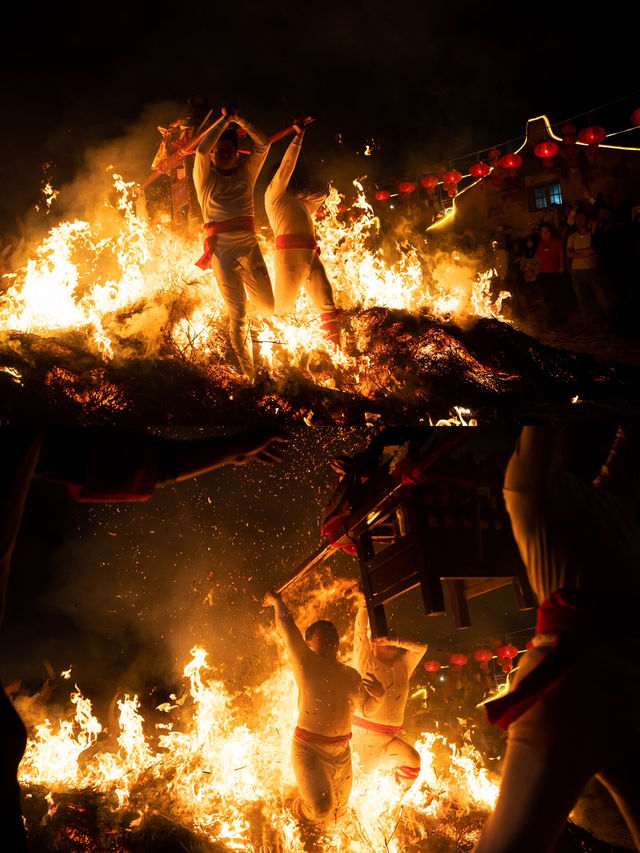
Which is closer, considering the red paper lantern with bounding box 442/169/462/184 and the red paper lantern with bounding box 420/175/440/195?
the red paper lantern with bounding box 420/175/440/195

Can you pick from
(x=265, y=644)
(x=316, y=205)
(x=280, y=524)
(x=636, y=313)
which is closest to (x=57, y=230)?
(x=316, y=205)

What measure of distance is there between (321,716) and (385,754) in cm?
78

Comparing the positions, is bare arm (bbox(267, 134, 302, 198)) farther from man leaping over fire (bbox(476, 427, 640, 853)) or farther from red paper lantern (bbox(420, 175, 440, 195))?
red paper lantern (bbox(420, 175, 440, 195))

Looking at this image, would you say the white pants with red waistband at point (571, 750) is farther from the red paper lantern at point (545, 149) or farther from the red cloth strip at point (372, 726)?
the red paper lantern at point (545, 149)

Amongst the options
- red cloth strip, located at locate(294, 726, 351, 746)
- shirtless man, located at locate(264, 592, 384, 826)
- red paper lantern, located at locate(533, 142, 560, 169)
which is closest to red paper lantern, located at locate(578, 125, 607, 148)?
red paper lantern, located at locate(533, 142, 560, 169)

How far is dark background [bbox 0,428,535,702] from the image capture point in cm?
369

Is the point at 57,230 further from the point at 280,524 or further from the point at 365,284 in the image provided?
the point at 280,524

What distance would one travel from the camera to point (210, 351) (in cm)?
587

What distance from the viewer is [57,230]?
6422 millimetres

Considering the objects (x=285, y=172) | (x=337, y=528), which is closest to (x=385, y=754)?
(x=337, y=528)

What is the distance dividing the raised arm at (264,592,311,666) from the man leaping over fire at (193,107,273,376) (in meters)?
2.23

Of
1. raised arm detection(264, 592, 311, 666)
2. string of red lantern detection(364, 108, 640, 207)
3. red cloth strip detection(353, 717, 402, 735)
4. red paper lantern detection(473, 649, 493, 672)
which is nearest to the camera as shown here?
raised arm detection(264, 592, 311, 666)

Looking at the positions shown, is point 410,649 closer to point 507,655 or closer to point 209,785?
point 507,655

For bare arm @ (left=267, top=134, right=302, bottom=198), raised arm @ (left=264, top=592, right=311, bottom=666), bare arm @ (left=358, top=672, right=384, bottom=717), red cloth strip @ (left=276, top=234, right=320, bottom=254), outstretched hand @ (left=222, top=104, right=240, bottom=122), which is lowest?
bare arm @ (left=358, top=672, right=384, bottom=717)
